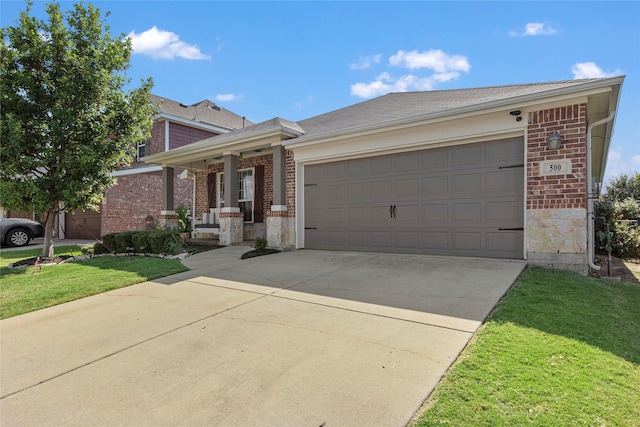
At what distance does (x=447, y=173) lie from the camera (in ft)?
22.1

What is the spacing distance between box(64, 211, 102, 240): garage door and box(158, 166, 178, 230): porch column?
698cm

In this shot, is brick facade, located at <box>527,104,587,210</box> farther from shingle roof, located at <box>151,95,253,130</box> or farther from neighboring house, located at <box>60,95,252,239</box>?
shingle roof, located at <box>151,95,253,130</box>

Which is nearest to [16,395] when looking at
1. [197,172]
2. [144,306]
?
[144,306]

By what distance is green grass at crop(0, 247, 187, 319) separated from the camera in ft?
16.2

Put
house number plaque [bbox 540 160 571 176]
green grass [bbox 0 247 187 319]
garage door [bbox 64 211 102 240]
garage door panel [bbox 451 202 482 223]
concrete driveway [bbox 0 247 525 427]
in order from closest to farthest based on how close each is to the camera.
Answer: concrete driveway [bbox 0 247 525 427] < green grass [bbox 0 247 187 319] < house number plaque [bbox 540 160 571 176] < garage door panel [bbox 451 202 482 223] < garage door [bbox 64 211 102 240]

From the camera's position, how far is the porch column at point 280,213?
8.85 metres

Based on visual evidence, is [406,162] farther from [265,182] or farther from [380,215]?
[265,182]

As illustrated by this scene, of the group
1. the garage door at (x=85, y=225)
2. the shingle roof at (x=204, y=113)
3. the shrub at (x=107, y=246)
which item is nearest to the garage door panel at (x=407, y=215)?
the shrub at (x=107, y=246)

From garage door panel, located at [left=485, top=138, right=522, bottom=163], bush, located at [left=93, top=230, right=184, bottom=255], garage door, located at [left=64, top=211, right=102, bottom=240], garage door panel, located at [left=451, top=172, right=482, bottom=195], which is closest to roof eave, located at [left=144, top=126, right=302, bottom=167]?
bush, located at [left=93, top=230, right=184, bottom=255]

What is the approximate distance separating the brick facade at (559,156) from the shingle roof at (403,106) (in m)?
1.07

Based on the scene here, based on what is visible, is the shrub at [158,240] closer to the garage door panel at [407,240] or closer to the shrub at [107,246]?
the shrub at [107,246]

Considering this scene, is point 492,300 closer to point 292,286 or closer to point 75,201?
point 292,286

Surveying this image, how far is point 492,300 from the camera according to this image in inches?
153

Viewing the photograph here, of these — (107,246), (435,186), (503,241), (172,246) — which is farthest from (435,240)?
(107,246)
